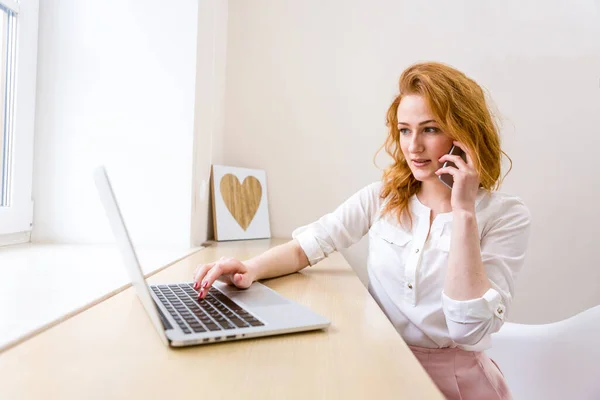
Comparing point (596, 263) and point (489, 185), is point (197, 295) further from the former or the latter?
point (596, 263)

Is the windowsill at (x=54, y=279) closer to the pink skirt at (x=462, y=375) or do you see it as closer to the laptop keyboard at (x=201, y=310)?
the laptop keyboard at (x=201, y=310)

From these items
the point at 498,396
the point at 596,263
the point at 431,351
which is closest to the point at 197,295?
the point at 431,351

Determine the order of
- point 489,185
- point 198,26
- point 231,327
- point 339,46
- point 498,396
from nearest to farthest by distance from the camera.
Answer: point 231,327
point 498,396
point 489,185
point 198,26
point 339,46

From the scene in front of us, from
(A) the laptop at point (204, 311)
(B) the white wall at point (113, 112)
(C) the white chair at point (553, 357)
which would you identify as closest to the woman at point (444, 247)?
(A) the laptop at point (204, 311)

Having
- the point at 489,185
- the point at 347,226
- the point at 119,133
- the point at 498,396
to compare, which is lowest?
the point at 498,396

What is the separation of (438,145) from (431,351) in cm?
49

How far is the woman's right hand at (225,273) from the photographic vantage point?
3.18 feet

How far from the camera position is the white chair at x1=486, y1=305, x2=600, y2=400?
1.53m

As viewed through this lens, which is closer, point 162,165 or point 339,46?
point 162,165

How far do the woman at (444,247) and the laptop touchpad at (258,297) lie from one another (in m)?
0.05

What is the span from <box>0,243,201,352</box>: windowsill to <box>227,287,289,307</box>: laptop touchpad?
227mm

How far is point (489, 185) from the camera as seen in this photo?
125 centimetres

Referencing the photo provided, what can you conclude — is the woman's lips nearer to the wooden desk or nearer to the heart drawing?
the wooden desk

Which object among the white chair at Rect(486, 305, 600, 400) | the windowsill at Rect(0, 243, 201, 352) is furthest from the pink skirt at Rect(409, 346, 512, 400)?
the windowsill at Rect(0, 243, 201, 352)
